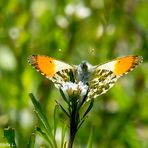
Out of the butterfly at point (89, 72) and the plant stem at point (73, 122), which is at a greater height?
the butterfly at point (89, 72)

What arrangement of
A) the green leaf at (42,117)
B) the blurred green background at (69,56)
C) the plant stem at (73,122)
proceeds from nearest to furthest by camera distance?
the plant stem at (73,122) → the green leaf at (42,117) → the blurred green background at (69,56)

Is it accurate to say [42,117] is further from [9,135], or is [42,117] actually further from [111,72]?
[111,72]

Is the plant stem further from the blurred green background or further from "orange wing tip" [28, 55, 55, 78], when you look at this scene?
the blurred green background

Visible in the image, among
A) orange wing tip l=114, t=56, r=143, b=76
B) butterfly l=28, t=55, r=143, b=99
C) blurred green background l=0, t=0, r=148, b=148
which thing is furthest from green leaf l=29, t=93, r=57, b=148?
blurred green background l=0, t=0, r=148, b=148

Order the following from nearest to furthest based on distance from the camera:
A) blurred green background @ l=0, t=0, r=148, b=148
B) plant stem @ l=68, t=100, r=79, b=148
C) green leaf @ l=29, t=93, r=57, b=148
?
1. plant stem @ l=68, t=100, r=79, b=148
2. green leaf @ l=29, t=93, r=57, b=148
3. blurred green background @ l=0, t=0, r=148, b=148

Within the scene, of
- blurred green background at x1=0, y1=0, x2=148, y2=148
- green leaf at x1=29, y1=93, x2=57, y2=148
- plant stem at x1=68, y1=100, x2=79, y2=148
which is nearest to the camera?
plant stem at x1=68, y1=100, x2=79, y2=148

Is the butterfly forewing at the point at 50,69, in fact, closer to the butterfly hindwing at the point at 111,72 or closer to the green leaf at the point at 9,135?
the butterfly hindwing at the point at 111,72

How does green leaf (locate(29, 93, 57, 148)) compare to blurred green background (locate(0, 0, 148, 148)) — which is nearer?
green leaf (locate(29, 93, 57, 148))

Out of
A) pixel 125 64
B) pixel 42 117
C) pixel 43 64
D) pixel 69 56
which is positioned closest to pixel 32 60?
pixel 43 64

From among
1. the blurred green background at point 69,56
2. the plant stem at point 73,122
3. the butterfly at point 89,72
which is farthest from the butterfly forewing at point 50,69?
the blurred green background at point 69,56
